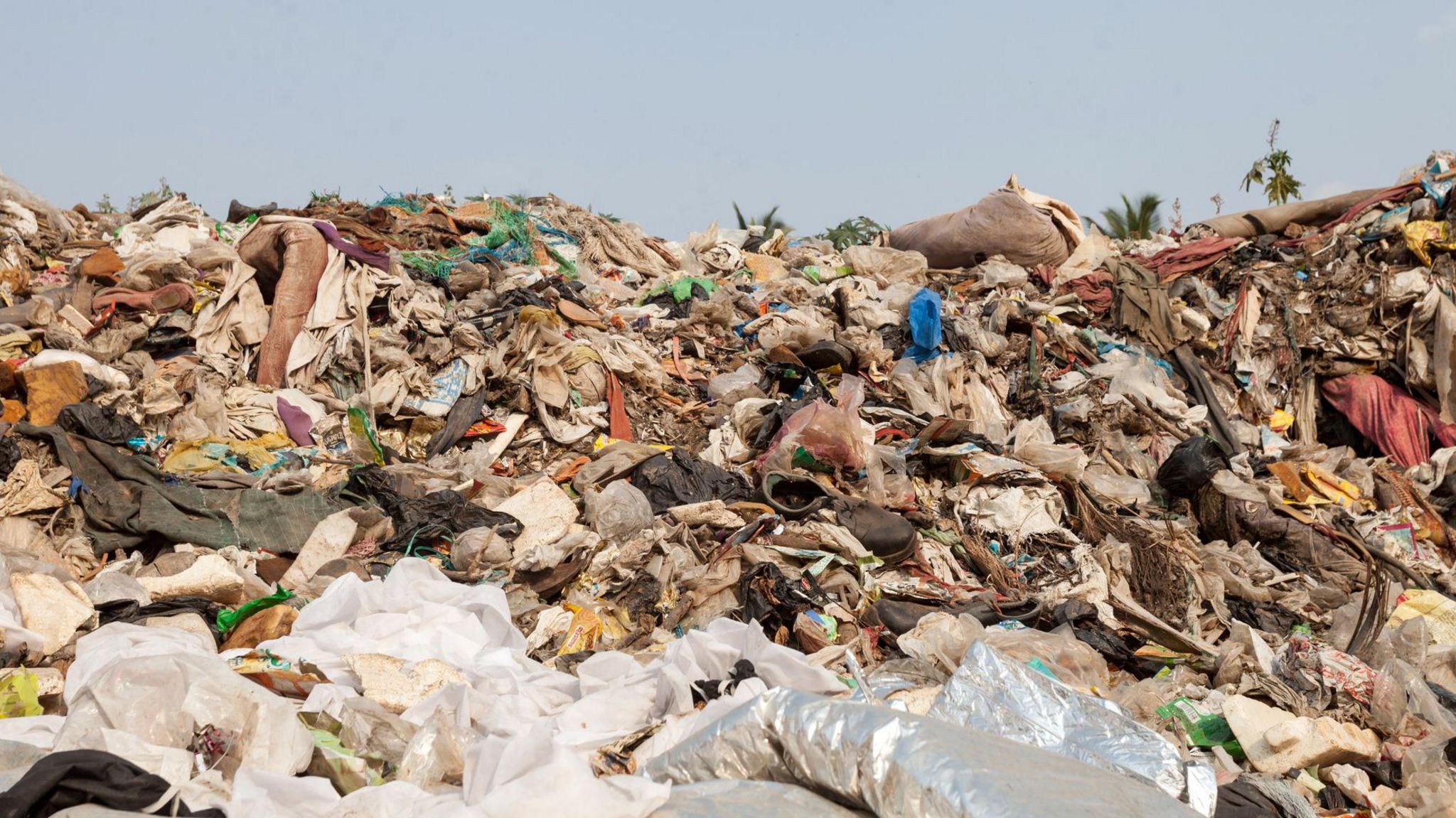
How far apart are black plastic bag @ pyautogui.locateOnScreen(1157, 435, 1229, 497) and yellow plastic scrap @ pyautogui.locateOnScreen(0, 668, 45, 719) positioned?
5667mm

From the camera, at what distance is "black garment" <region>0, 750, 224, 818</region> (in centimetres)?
202

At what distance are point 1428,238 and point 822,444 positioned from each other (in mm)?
4963

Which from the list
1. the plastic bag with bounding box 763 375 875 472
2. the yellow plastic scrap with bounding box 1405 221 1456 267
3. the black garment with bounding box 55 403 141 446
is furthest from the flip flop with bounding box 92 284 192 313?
the yellow plastic scrap with bounding box 1405 221 1456 267

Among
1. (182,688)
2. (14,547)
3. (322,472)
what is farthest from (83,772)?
(322,472)

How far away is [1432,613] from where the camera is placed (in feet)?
16.1

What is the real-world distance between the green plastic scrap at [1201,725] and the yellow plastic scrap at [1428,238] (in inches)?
210

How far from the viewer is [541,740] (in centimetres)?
228

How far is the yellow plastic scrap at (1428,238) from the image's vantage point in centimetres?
752

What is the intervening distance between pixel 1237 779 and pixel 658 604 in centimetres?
235

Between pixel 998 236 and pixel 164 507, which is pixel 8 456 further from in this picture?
pixel 998 236

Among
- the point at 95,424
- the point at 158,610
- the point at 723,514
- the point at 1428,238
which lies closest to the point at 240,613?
the point at 158,610

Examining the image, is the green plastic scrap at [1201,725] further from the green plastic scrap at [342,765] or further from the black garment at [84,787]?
the black garment at [84,787]

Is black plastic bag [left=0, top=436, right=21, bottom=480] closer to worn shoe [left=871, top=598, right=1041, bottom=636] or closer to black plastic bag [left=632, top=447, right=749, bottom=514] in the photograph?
black plastic bag [left=632, top=447, right=749, bottom=514]

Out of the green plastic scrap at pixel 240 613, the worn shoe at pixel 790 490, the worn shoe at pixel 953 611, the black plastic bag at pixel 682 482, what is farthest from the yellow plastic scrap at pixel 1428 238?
the green plastic scrap at pixel 240 613
